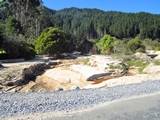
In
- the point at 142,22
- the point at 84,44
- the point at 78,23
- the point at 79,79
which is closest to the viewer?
the point at 79,79

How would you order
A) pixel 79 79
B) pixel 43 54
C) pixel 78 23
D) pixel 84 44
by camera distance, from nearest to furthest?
1. pixel 79 79
2. pixel 43 54
3. pixel 84 44
4. pixel 78 23

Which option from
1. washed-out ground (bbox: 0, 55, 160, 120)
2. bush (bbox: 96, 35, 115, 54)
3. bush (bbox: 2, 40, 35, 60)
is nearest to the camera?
washed-out ground (bbox: 0, 55, 160, 120)

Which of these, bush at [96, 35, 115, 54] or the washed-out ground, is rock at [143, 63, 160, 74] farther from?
bush at [96, 35, 115, 54]

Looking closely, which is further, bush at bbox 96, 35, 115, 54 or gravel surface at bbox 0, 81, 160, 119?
bush at bbox 96, 35, 115, 54

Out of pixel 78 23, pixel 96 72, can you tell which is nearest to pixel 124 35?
pixel 78 23

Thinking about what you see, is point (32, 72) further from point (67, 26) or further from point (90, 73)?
point (67, 26)

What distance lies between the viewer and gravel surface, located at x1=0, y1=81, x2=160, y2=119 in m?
17.7

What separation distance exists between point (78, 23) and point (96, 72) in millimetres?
122171

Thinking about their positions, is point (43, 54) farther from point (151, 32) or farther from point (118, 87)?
point (151, 32)

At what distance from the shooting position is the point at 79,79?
29.9 meters

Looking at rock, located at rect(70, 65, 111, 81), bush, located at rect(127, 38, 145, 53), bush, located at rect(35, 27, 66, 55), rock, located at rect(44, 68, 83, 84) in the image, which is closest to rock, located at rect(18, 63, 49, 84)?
rock, located at rect(44, 68, 83, 84)

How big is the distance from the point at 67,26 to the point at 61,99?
122625 mm

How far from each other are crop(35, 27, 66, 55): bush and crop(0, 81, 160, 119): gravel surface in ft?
80.5

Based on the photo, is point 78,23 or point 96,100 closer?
point 96,100
